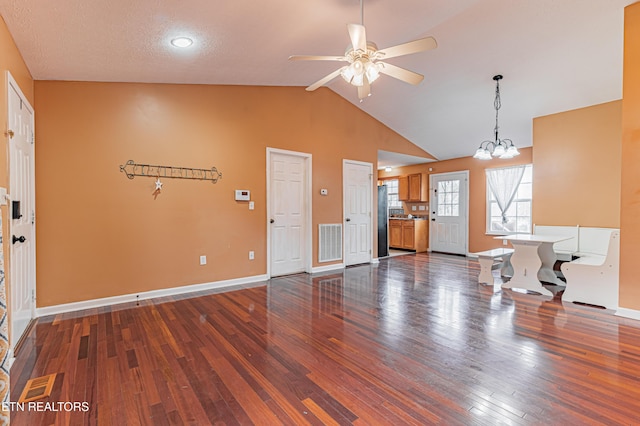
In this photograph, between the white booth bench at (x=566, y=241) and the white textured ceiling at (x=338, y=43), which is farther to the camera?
the white booth bench at (x=566, y=241)

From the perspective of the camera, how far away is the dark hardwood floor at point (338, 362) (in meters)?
1.72

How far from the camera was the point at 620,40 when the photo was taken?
355cm

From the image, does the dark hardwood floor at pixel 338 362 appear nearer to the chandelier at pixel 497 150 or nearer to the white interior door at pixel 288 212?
the white interior door at pixel 288 212

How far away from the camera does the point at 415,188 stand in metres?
8.23

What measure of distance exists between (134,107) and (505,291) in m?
5.30

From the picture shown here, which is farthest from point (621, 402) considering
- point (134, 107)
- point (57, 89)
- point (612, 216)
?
point (57, 89)

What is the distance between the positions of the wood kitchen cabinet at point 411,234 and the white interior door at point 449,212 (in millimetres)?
182

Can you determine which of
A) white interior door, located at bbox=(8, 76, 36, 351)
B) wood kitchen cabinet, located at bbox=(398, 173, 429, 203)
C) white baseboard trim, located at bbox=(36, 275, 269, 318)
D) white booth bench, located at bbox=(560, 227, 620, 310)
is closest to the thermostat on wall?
white baseboard trim, located at bbox=(36, 275, 269, 318)

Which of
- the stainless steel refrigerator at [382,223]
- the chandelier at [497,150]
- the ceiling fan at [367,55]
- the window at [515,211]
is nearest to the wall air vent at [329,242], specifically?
the stainless steel refrigerator at [382,223]

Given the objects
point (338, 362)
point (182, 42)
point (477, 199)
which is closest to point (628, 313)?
point (338, 362)

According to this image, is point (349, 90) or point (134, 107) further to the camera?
point (349, 90)

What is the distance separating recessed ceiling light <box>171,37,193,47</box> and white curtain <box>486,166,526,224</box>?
6.47 m

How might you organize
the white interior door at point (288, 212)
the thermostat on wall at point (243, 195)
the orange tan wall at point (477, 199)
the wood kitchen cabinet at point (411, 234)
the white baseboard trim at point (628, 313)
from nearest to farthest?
the white baseboard trim at point (628, 313)
the thermostat on wall at point (243, 195)
the white interior door at point (288, 212)
the orange tan wall at point (477, 199)
the wood kitchen cabinet at point (411, 234)

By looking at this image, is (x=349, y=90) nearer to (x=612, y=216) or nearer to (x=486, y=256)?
(x=486, y=256)
